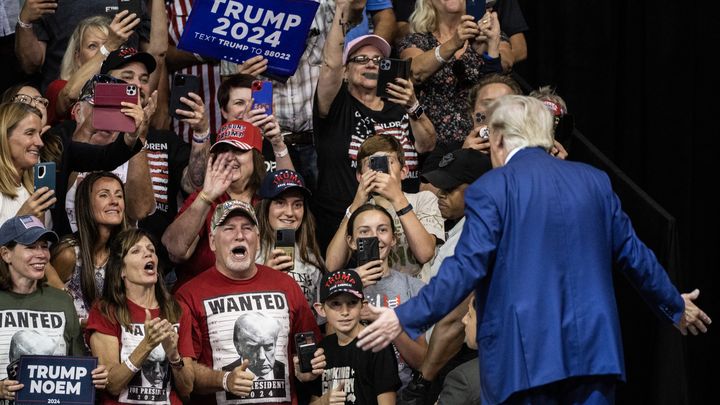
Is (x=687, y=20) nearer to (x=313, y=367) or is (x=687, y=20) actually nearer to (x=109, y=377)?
(x=313, y=367)

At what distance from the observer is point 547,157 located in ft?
18.3

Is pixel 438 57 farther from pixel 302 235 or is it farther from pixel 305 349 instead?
pixel 305 349

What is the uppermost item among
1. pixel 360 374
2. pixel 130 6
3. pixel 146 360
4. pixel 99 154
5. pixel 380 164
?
pixel 130 6

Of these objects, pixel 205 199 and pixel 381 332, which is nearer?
pixel 381 332

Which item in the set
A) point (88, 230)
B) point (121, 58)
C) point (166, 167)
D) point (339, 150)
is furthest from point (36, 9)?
point (339, 150)

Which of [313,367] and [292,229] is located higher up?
[292,229]

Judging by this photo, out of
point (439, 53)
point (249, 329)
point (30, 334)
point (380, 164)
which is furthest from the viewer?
point (439, 53)

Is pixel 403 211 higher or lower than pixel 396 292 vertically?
higher

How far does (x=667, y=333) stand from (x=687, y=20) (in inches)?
102

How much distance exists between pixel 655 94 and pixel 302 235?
10.2 feet

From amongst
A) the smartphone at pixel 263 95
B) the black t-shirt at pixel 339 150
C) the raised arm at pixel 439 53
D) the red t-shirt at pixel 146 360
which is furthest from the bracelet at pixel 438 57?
the red t-shirt at pixel 146 360

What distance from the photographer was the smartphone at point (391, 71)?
7.88 m

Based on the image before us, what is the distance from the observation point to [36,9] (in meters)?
8.34

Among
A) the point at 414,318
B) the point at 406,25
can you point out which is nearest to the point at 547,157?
the point at 414,318
